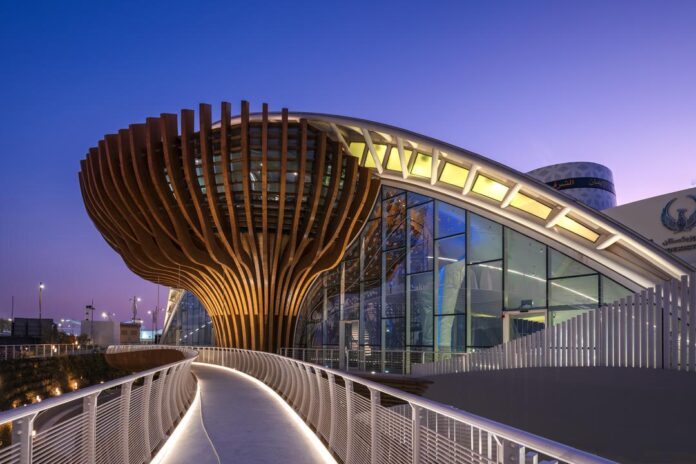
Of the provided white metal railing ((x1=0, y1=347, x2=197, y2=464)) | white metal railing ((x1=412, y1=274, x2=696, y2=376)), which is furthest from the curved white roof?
white metal railing ((x1=0, y1=347, x2=197, y2=464))

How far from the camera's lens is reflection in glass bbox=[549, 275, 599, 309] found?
73.2 feet

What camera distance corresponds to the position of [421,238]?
93.2ft

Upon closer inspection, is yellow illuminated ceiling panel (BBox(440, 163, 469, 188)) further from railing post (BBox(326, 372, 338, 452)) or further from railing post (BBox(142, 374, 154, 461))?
railing post (BBox(142, 374, 154, 461))

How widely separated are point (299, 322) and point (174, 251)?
346 inches

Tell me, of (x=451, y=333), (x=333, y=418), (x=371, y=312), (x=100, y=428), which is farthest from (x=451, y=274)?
(x=100, y=428)

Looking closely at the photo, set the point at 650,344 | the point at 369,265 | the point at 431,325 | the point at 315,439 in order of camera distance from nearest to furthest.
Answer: the point at 315,439 < the point at 650,344 < the point at 431,325 < the point at 369,265

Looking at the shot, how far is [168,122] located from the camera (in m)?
29.8

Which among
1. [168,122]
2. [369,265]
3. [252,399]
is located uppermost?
[168,122]

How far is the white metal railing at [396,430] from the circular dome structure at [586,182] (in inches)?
2711

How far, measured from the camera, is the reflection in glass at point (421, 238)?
1102 inches

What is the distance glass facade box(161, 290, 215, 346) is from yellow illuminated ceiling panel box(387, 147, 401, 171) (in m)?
30.5

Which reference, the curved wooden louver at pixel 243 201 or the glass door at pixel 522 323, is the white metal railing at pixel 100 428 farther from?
the curved wooden louver at pixel 243 201

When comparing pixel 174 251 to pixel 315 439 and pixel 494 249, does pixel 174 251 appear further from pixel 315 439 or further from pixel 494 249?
pixel 315 439

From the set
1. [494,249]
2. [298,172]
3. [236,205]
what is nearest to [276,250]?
[236,205]
